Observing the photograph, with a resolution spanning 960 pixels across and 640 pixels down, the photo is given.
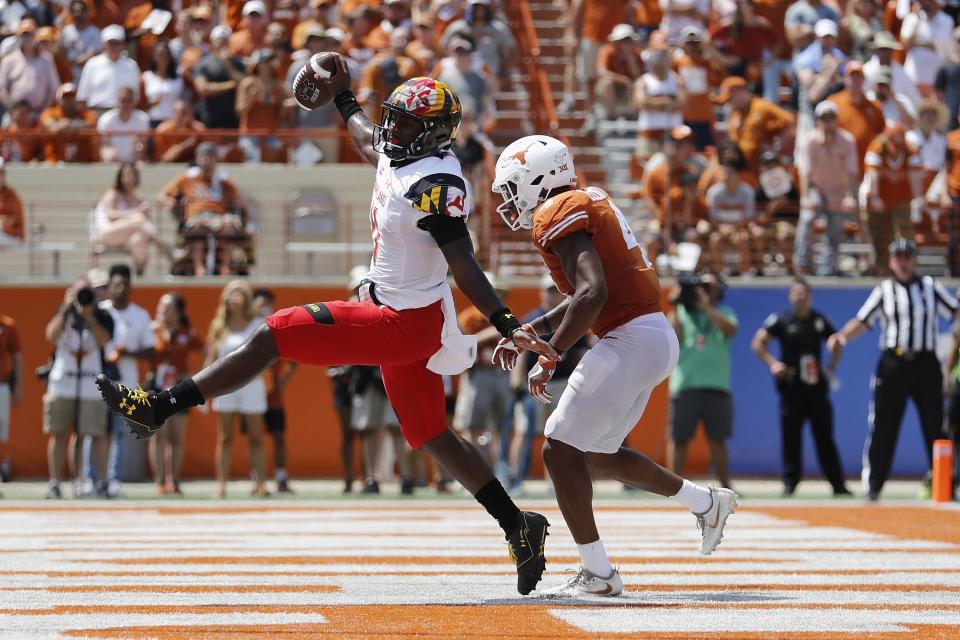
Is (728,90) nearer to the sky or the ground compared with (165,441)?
nearer to the sky

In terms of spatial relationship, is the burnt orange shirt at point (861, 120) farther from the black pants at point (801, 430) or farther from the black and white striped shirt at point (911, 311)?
the black and white striped shirt at point (911, 311)

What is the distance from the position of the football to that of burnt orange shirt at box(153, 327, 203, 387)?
710cm

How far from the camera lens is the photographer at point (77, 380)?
13.8 metres

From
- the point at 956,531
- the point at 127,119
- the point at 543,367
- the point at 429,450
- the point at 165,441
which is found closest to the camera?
the point at 543,367

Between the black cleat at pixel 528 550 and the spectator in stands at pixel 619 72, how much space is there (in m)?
12.9

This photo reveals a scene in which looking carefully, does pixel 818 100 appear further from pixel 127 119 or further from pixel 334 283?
pixel 127 119

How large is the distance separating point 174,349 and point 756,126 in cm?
714

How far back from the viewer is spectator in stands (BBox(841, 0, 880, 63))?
20422mm

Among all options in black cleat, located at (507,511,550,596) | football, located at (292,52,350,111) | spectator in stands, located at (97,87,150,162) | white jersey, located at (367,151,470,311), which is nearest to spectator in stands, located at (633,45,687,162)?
spectator in stands, located at (97,87,150,162)

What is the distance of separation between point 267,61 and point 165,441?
4.87 m

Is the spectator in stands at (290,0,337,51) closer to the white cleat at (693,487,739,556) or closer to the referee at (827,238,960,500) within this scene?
the referee at (827,238,960,500)

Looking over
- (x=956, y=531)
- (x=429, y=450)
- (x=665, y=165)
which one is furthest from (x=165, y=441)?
(x=429, y=450)

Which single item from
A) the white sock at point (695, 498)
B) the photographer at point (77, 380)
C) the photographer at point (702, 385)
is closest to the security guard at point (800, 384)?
the photographer at point (702, 385)

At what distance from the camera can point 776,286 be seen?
17.1 m
